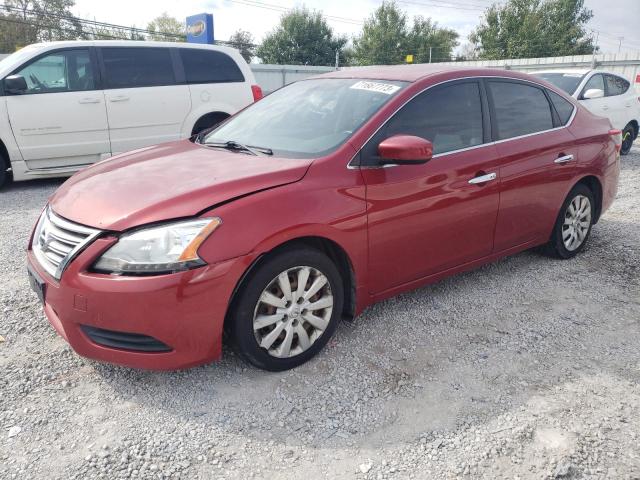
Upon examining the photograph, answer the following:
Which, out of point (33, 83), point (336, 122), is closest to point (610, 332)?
point (336, 122)

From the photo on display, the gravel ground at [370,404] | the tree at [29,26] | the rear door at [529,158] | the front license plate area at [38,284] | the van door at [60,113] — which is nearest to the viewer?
the gravel ground at [370,404]

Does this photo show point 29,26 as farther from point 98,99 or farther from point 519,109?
point 519,109

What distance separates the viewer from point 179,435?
94.5 inches

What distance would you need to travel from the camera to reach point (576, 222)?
4613 mm

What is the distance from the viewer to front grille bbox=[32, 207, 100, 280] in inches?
98.7

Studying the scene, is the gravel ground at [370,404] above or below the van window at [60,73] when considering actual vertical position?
below

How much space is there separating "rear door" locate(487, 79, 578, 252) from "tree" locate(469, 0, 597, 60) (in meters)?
48.3

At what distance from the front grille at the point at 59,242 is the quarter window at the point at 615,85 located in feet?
33.9

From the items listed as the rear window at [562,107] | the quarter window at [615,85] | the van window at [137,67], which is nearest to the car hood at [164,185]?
the rear window at [562,107]

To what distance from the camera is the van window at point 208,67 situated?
7.77 metres

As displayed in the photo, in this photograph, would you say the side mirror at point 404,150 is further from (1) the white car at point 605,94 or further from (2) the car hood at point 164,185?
(1) the white car at point 605,94

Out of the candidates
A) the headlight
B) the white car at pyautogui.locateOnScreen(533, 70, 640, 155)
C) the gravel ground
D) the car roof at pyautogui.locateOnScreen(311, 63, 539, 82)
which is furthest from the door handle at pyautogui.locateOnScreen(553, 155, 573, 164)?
the white car at pyautogui.locateOnScreen(533, 70, 640, 155)

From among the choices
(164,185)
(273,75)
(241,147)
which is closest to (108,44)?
(241,147)

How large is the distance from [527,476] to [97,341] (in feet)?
6.64
